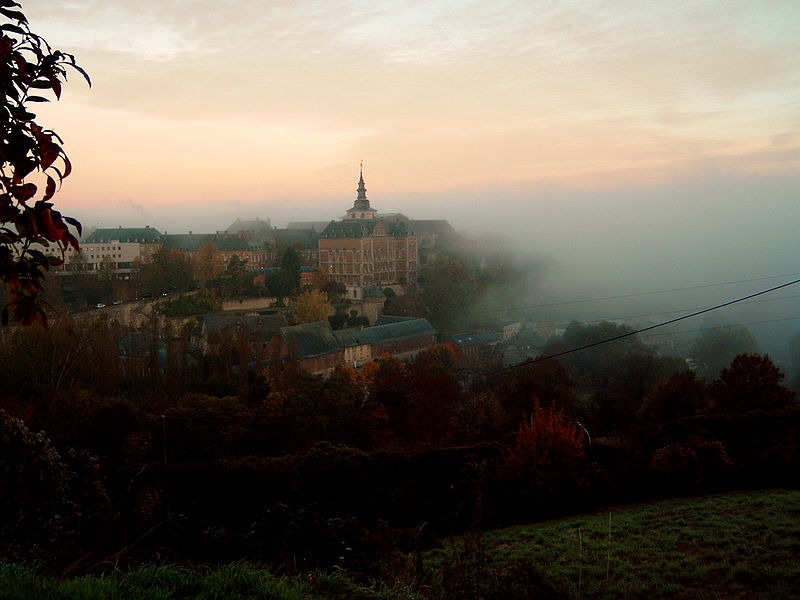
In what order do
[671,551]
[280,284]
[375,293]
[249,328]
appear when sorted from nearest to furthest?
[671,551] < [249,328] < [280,284] < [375,293]

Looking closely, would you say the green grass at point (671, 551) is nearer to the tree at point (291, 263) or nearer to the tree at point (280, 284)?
the tree at point (280, 284)

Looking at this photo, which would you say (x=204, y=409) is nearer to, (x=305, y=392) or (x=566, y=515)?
(x=305, y=392)

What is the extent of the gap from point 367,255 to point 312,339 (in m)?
22.8

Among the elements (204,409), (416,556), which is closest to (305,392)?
(204,409)

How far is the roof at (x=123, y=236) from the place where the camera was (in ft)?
183

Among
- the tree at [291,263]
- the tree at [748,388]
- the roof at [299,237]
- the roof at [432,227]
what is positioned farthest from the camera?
the roof at [432,227]

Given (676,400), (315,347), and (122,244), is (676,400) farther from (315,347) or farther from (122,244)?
(122,244)

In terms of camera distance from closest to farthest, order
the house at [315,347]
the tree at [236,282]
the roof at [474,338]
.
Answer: the house at [315,347]
the roof at [474,338]
the tree at [236,282]

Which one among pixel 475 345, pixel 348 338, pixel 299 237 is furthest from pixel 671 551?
pixel 299 237

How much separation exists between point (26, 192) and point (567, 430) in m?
11.5

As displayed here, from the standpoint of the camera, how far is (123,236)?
184 feet

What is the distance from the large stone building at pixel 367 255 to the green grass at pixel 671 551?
4056 centimetres

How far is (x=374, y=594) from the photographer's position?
4426 mm

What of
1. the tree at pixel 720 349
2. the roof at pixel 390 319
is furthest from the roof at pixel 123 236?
the tree at pixel 720 349
